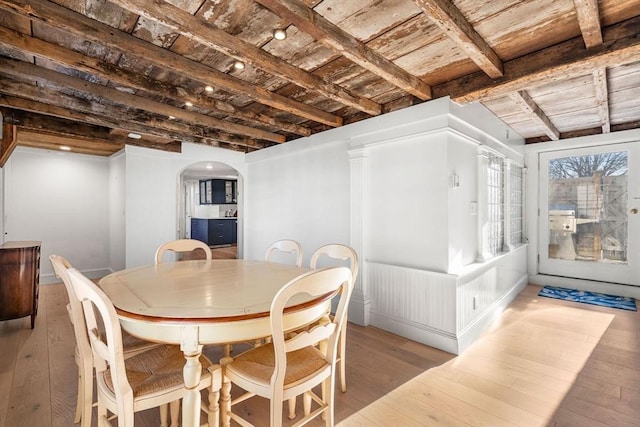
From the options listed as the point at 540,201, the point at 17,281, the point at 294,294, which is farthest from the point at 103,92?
the point at 540,201

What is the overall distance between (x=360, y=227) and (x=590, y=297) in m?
3.60

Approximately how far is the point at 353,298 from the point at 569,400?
1893mm

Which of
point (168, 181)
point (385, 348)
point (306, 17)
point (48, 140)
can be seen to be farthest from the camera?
point (168, 181)

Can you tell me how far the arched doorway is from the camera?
925 centimetres

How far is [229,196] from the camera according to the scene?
33.5 feet

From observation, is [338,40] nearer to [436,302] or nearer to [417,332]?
[436,302]

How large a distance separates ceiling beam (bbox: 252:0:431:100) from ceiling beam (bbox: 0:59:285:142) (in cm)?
200

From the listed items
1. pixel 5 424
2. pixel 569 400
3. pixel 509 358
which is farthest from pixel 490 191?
pixel 5 424

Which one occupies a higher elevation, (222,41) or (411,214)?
(222,41)

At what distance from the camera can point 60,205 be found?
5.20 metres

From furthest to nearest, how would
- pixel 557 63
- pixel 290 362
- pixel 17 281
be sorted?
pixel 17 281, pixel 557 63, pixel 290 362

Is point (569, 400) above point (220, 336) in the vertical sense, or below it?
below

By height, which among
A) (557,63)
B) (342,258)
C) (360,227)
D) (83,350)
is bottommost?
A: (83,350)

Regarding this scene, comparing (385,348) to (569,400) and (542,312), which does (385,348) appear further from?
(542,312)
